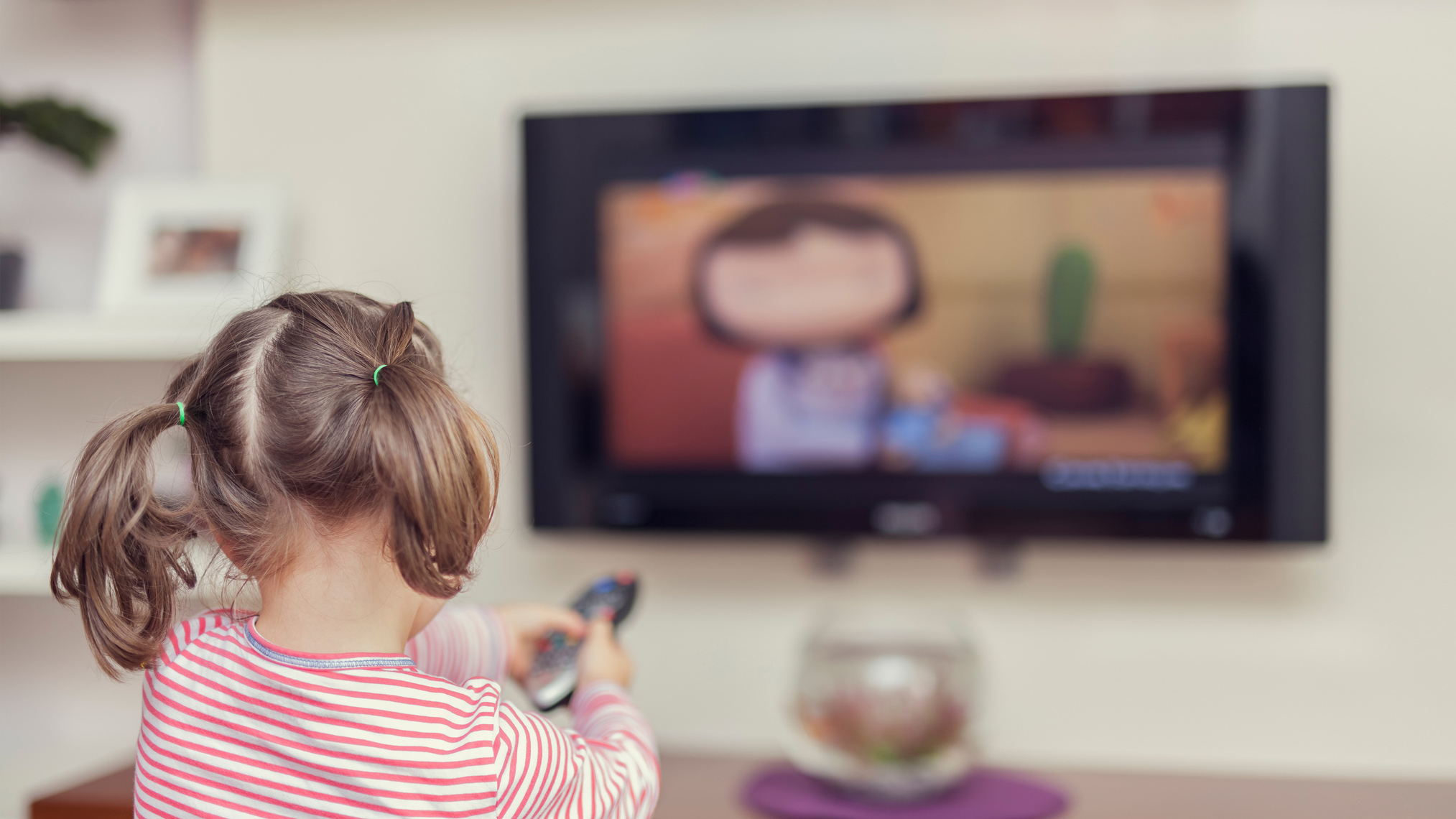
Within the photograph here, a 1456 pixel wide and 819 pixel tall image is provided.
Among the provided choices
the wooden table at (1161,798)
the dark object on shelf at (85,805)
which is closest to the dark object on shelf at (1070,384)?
the wooden table at (1161,798)

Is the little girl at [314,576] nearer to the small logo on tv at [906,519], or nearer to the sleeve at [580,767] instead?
the sleeve at [580,767]

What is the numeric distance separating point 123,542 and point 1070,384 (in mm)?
1149

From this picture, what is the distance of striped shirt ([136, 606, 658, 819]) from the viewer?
2.60 feet

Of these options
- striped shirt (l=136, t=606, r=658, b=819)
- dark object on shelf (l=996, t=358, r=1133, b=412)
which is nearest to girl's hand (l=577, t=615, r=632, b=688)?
striped shirt (l=136, t=606, r=658, b=819)

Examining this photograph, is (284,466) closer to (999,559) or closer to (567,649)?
(567,649)

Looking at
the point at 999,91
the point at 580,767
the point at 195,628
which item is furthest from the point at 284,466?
the point at 999,91

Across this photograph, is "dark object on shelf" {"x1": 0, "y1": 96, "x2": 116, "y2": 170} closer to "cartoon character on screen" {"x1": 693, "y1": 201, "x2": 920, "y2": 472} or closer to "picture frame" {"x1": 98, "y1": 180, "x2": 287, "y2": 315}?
"picture frame" {"x1": 98, "y1": 180, "x2": 287, "y2": 315}

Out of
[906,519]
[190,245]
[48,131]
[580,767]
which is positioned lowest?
[580,767]

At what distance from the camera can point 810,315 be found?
1.58 m

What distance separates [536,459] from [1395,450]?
3.83ft

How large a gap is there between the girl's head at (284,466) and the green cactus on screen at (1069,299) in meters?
0.93

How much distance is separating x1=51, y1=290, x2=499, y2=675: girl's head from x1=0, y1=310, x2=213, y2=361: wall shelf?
0.75 m

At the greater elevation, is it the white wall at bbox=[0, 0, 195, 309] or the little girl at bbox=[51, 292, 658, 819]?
the white wall at bbox=[0, 0, 195, 309]

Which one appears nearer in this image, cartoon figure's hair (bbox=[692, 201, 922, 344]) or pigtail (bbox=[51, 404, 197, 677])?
pigtail (bbox=[51, 404, 197, 677])
